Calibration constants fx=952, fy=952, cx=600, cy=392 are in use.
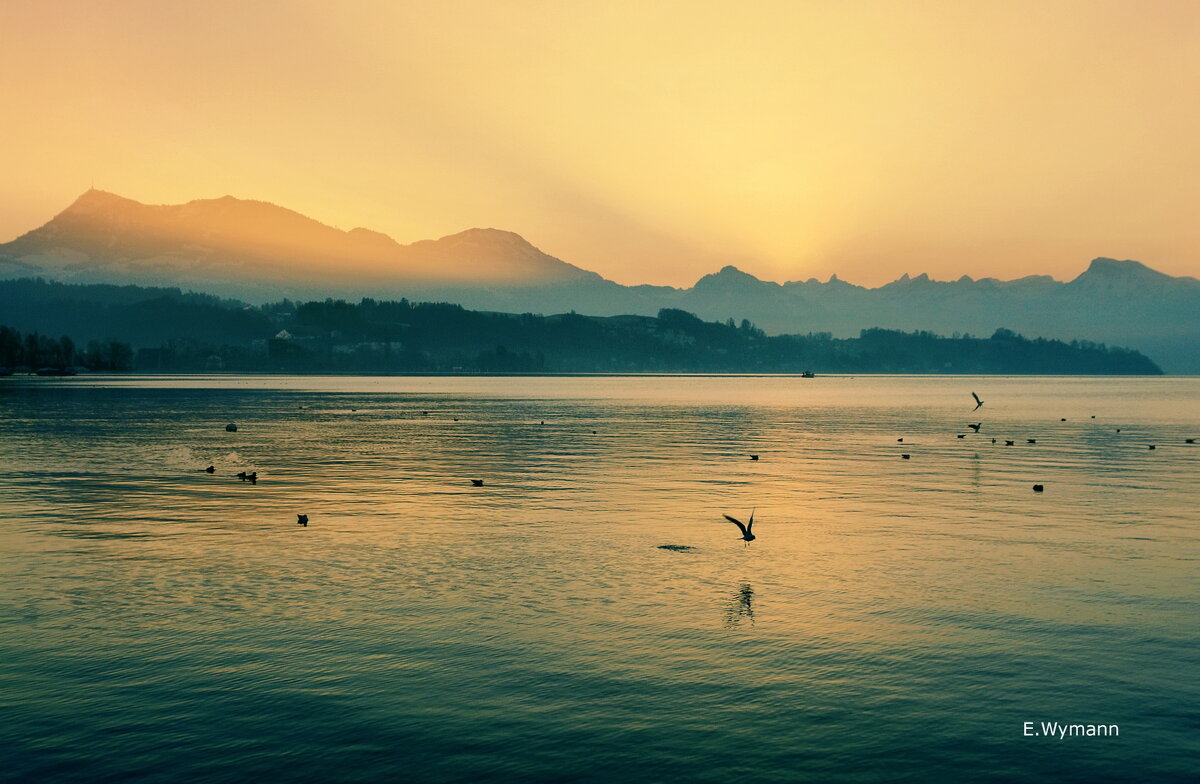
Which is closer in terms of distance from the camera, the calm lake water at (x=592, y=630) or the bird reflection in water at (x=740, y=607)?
the calm lake water at (x=592, y=630)

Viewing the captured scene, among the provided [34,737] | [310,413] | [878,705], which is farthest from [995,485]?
[310,413]

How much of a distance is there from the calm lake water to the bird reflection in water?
0.54 feet

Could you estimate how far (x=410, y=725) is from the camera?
66.2 feet

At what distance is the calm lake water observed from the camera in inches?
746

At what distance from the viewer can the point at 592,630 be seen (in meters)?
27.3

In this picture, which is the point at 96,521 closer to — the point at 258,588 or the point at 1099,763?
the point at 258,588

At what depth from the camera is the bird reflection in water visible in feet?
93.4

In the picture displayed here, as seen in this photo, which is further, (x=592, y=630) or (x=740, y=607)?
(x=740, y=607)

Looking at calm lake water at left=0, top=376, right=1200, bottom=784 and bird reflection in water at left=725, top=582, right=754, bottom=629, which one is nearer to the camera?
calm lake water at left=0, top=376, right=1200, bottom=784

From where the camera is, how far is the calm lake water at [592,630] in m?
19.0

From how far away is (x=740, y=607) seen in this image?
30.1 metres

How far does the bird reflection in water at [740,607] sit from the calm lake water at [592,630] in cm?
16

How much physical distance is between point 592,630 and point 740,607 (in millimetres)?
5452

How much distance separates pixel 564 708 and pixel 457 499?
1368 inches
